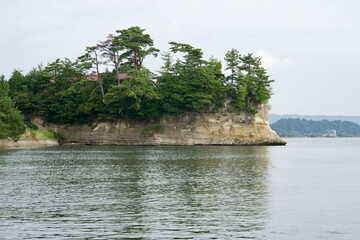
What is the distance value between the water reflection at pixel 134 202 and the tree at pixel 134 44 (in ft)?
177

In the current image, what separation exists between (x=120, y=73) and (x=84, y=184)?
69753 millimetres

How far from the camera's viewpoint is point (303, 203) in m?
28.6

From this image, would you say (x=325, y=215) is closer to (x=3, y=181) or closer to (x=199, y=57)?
(x=3, y=181)

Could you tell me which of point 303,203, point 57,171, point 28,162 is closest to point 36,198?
point 303,203

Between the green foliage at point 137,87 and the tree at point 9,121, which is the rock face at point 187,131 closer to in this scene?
A: the green foliage at point 137,87

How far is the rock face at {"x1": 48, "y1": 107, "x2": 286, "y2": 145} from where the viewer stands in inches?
3807

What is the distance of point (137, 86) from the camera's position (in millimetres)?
95688

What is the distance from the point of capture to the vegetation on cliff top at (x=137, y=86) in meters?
96.8

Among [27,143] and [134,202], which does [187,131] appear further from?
[134,202]

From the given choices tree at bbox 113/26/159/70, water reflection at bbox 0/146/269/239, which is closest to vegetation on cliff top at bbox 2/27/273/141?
tree at bbox 113/26/159/70

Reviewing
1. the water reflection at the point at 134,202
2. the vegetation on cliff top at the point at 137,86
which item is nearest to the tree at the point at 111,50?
the vegetation on cliff top at the point at 137,86

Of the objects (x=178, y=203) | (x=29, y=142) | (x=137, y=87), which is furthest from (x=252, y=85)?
(x=178, y=203)

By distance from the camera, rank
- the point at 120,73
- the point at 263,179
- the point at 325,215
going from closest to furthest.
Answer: the point at 325,215
the point at 263,179
the point at 120,73

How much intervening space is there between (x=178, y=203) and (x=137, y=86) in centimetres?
6830
